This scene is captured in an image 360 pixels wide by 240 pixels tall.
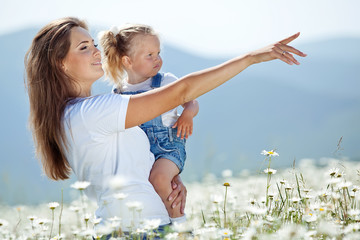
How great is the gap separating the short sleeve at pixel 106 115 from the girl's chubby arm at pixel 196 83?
34 mm

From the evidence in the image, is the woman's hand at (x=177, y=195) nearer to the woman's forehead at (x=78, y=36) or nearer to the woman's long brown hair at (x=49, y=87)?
the woman's long brown hair at (x=49, y=87)

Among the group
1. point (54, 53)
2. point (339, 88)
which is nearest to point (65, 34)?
point (54, 53)

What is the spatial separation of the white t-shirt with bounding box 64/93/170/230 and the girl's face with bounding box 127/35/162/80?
1.21m

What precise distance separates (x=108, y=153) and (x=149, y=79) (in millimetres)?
1380

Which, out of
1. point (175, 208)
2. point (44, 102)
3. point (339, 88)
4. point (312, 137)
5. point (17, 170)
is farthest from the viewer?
point (339, 88)

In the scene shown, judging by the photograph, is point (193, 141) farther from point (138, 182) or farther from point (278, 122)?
point (138, 182)

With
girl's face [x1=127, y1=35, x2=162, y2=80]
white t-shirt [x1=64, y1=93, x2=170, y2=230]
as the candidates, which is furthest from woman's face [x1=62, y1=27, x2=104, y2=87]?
girl's face [x1=127, y1=35, x2=162, y2=80]

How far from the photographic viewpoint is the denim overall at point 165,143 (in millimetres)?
2986

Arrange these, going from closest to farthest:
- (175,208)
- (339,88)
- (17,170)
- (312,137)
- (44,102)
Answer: (44,102) → (175,208) → (17,170) → (312,137) → (339,88)

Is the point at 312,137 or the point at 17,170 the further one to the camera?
the point at 312,137

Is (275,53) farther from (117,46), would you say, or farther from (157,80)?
(117,46)

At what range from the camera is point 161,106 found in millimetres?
2156

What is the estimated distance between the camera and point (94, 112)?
7.11ft

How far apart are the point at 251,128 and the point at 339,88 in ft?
15.1
